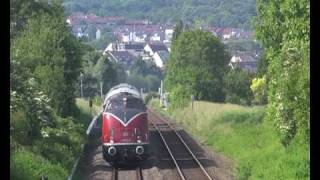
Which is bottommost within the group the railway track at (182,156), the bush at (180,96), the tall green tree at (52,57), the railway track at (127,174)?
the railway track at (127,174)

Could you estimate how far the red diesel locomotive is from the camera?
25.8m

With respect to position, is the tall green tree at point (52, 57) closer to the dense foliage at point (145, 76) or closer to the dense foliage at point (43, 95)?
the dense foliage at point (43, 95)

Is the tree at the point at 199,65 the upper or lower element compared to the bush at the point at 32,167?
upper

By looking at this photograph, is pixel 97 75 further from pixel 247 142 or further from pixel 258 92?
pixel 247 142

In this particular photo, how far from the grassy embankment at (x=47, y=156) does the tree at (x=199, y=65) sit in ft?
104

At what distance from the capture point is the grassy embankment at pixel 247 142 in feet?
64.7

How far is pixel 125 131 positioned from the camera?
2589 cm

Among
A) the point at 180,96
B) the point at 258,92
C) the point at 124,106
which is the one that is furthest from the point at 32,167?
the point at 258,92

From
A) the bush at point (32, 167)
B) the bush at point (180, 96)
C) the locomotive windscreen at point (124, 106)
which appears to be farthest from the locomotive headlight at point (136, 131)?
the bush at point (180, 96)

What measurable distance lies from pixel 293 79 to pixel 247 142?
11.9m

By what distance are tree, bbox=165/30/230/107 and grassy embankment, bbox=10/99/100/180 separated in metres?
31.6

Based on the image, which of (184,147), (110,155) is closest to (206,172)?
(110,155)

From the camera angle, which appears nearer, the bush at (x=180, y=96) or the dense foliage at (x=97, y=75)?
the bush at (x=180, y=96)

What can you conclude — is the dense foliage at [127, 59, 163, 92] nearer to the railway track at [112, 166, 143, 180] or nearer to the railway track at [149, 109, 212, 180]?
the railway track at [149, 109, 212, 180]
